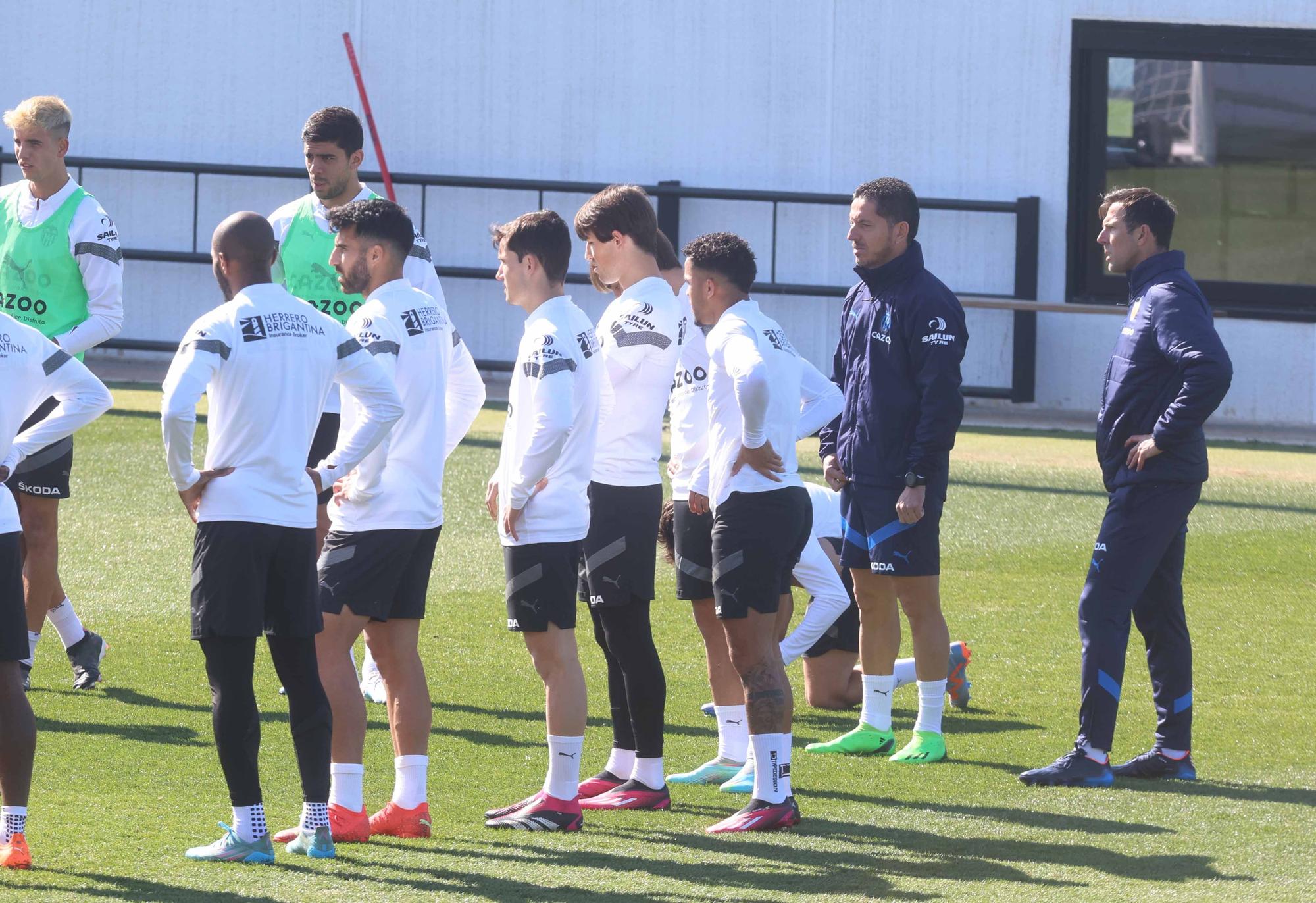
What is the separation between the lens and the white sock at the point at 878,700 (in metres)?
5.69

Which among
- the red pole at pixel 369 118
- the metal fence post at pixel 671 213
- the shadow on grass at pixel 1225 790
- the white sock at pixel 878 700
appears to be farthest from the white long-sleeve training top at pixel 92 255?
the metal fence post at pixel 671 213

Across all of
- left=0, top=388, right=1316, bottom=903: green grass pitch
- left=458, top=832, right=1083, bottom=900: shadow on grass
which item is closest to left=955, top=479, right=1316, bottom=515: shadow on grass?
left=0, top=388, right=1316, bottom=903: green grass pitch

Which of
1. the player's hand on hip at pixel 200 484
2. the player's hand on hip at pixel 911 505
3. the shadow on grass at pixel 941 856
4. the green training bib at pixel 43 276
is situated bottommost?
the shadow on grass at pixel 941 856

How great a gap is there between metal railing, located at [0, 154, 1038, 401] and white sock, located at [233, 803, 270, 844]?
11250 mm

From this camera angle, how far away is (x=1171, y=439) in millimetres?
5211

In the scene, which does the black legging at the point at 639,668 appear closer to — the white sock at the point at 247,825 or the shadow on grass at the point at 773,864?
the shadow on grass at the point at 773,864

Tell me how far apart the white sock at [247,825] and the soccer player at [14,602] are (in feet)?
1.59

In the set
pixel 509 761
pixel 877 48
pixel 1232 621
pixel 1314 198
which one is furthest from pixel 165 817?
pixel 1314 198

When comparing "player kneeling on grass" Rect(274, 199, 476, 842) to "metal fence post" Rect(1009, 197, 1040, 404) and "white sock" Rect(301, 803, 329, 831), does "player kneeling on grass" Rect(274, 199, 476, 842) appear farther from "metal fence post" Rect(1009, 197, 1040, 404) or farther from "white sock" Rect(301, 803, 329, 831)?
"metal fence post" Rect(1009, 197, 1040, 404)

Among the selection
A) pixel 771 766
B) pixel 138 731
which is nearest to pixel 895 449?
pixel 771 766

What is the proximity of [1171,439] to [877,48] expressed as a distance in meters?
10.7

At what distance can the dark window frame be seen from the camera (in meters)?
14.9

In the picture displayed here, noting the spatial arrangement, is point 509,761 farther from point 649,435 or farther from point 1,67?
point 1,67

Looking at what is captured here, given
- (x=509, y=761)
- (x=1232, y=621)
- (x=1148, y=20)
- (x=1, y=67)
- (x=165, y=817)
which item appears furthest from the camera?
(x=1, y=67)
